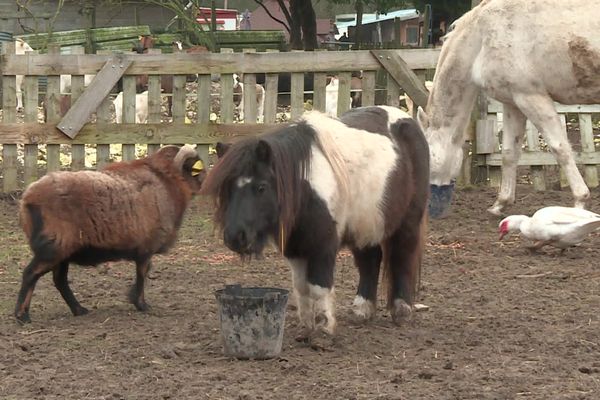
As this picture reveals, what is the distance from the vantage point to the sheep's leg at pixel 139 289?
676 cm

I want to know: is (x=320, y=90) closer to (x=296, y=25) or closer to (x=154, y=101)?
(x=154, y=101)

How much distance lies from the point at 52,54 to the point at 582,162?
6188mm

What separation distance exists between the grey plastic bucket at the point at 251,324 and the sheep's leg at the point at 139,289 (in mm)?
1338

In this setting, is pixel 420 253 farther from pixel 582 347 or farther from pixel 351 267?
pixel 351 267

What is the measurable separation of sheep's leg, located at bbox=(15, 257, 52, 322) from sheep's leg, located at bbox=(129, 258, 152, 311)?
60 centimetres

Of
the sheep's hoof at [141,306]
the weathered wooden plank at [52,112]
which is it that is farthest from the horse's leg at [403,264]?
the weathered wooden plank at [52,112]

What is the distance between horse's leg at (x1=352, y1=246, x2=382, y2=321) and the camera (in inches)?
258

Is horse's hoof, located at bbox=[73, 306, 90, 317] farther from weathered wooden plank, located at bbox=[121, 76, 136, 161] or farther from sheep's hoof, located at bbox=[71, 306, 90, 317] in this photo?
weathered wooden plank, located at bbox=[121, 76, 136, 161]

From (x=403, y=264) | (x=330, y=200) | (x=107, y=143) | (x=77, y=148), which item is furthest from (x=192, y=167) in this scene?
(x=77, y=148)

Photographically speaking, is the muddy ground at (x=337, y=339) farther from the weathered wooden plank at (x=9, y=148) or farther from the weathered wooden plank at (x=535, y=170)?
the weathered wooden plank at (x=535, y=170)

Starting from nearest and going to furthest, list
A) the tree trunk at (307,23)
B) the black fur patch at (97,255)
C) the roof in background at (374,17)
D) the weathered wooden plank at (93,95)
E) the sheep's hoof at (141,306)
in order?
the black fur patch at (97,255), the sheep's hoof at (141,306), the weathered wooden plank at (93,95), the tree trunk at (307,23), the roof in background at (374,17)

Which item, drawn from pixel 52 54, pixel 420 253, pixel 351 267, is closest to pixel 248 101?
pixel 52 54

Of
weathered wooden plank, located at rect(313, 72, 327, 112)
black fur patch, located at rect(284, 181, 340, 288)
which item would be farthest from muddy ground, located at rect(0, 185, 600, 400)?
weathered wooden plank, located at rect(313, 72, 327, 112)

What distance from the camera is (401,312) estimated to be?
642 cm
